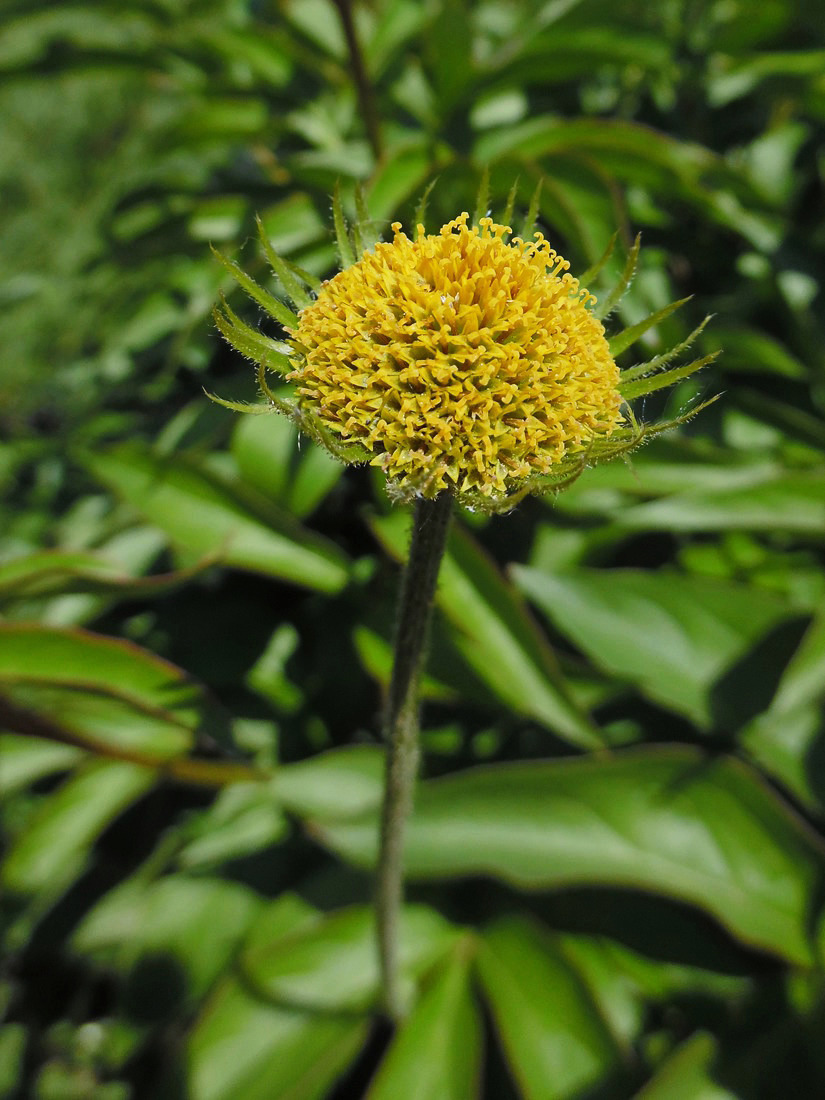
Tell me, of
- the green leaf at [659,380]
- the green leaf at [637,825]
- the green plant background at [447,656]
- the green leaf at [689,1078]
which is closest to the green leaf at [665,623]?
the green plant background at [447,656]

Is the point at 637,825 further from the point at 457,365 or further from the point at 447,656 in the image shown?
the point at 457,365

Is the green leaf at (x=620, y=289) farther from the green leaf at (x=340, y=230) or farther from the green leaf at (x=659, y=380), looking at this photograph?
the green leaf at (x=340, y=230)

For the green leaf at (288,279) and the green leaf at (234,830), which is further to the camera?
the green leaf at (234,830)

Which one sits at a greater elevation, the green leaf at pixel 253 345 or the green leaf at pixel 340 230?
the green leaf at pixel 340 230

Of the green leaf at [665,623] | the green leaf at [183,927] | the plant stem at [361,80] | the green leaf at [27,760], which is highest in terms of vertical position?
the plant stem at [361,80]

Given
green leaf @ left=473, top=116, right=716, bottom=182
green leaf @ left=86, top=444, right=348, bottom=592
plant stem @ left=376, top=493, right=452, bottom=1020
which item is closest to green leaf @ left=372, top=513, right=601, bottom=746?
green leaf @ left=86, top=444, right=348, bottom=592

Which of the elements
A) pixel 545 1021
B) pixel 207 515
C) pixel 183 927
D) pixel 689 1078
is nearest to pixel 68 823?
pixel 183 927

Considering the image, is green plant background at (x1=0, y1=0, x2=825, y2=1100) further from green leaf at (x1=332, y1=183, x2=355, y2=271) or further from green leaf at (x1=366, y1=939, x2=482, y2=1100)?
green leaf at (x1=332, y1=183, x2=355, y2=271)
